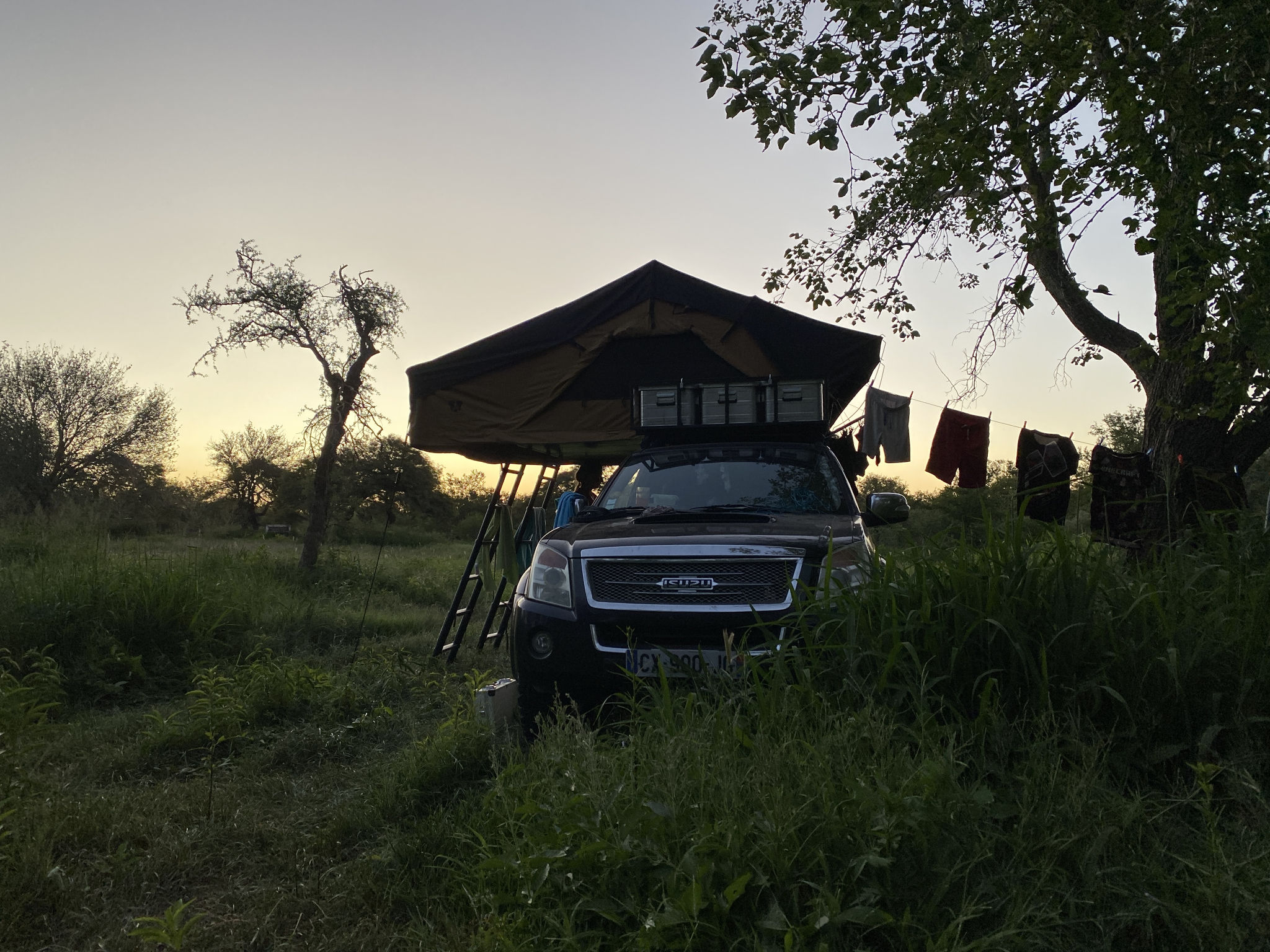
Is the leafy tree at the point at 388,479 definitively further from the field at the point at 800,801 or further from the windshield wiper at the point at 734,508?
the field at the point at 800,801

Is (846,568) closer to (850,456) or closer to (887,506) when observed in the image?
(887,506)

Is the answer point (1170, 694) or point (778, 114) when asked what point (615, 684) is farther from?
point (778, 114)

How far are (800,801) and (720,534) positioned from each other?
189 cm

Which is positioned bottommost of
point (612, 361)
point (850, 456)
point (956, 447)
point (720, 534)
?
point (720, 534)

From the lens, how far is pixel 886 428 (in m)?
8.36

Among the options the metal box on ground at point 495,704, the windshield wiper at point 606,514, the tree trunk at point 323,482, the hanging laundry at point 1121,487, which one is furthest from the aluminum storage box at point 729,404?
the tree trunk at point 323,482

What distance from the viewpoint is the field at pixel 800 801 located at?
2.26 m

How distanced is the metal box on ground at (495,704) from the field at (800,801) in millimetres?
94

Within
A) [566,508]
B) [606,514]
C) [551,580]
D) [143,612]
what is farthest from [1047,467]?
[143,612]

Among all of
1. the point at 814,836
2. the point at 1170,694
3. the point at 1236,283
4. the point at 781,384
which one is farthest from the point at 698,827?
the point at 1236,283

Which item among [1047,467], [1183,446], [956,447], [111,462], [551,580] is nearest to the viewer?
[551,580]

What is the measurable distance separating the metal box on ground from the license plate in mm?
717

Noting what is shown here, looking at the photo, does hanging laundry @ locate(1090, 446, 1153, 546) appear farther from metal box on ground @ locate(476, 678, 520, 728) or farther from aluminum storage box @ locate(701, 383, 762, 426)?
metal box on ground @ locate(476, 678, 520, 728)

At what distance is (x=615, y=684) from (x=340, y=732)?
6.80 feet
